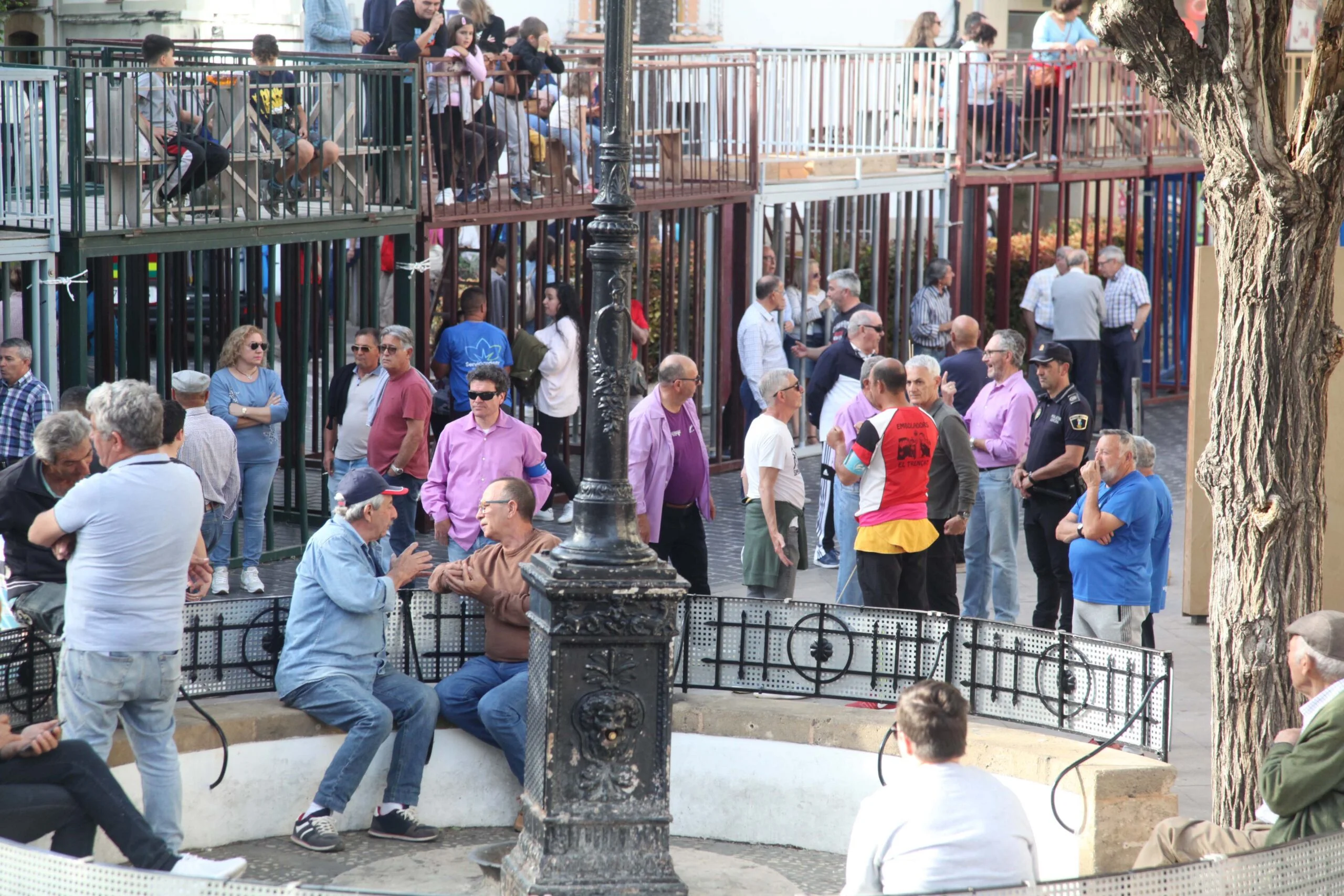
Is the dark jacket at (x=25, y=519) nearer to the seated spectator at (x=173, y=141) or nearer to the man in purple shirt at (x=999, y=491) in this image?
the seated spectator at (x=173, y=141)

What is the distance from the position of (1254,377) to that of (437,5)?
9.44m

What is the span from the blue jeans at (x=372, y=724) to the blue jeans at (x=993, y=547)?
389cm

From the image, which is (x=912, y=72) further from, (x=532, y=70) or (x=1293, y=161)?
(x=1293, y=161)

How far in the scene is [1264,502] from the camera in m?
5.62

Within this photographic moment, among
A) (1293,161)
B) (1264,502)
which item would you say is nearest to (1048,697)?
(1264,502)

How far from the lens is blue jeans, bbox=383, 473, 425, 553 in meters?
10.4

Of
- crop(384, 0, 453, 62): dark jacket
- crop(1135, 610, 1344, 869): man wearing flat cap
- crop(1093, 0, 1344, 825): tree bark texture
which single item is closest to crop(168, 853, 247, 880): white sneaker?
crop(1135, 610, 1344, 869): man wearing flat cap

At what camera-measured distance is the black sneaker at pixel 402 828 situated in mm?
6594

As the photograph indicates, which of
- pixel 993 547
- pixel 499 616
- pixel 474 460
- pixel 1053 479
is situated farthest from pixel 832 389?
pixel 499 616

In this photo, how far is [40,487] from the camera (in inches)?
258

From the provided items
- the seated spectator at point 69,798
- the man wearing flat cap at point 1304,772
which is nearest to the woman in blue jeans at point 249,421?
the seated spectator at point 69,798

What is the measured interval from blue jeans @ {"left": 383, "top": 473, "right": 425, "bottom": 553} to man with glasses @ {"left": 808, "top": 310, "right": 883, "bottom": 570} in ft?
8.53

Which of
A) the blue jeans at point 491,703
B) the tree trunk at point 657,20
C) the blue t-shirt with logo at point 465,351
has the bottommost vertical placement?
the blue jeans at point 491,703

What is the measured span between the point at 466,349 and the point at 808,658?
5383 mm
